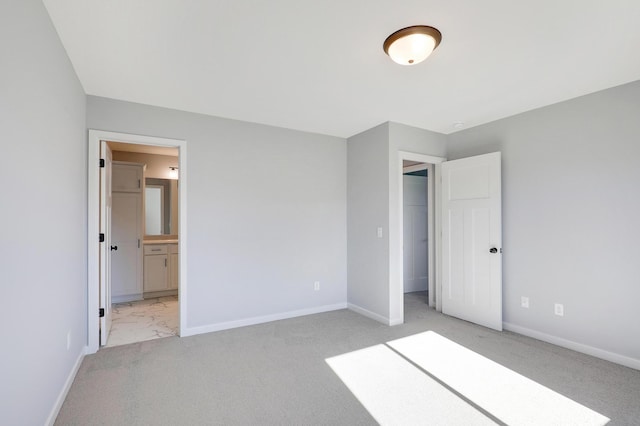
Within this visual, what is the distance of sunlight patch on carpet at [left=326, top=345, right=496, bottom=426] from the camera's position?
2.01 meters

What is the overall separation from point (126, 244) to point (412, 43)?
488 centimetres

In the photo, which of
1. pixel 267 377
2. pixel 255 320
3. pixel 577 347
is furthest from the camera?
pixel 255 320

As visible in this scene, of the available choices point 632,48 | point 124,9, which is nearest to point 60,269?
point 124,9

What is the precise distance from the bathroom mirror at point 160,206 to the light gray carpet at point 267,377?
2800mm

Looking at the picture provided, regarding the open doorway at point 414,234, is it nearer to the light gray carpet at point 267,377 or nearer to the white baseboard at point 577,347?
the light gray carpet at point 267,377

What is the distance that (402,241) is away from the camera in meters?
4.11

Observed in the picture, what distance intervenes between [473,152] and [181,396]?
4.05m

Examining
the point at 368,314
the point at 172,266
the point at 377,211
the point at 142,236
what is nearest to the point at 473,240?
the point at 377,211

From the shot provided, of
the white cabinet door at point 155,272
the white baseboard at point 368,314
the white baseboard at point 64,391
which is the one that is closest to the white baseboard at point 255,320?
the white baseboard at point 368,314

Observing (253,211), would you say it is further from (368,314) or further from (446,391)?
(446,391)

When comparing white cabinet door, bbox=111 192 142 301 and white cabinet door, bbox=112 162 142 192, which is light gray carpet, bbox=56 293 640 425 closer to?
white cabinet door, bbox=111 192 142 301

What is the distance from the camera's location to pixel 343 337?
11.1 ft

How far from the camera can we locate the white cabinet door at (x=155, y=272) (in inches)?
199

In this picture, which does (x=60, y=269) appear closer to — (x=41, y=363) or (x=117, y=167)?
(x=41, y=363)
